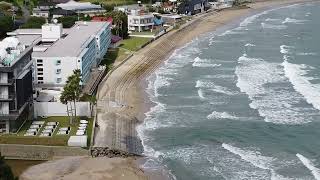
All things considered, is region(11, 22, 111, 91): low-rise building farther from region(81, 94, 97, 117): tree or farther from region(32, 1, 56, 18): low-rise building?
region(32, 1, 56, 18): low-rise building

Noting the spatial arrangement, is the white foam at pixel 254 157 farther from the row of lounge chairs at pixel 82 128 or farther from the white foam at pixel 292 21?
the white foam at pixel 292 21

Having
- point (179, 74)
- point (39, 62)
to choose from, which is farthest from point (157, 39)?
point (39, 62)

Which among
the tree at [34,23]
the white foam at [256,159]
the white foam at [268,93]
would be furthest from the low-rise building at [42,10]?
the white foam at [256,159]

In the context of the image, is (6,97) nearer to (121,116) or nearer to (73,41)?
(121,116)

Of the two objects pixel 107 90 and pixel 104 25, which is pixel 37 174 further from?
pixel 104 25

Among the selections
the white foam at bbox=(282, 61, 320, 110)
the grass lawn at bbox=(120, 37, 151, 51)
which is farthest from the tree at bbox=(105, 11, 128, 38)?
the white foam at bbox=(282, 61, 320, 110)

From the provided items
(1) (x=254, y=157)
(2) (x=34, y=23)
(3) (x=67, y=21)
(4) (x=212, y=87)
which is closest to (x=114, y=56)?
(2) (x=34, y=23)
